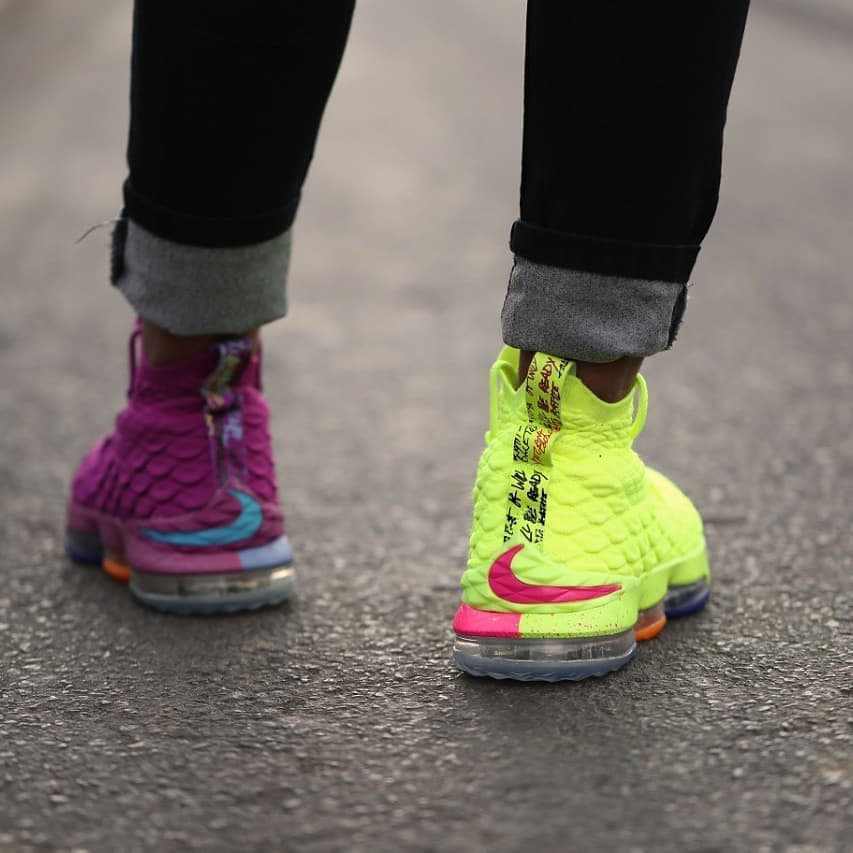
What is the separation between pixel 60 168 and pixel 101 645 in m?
3.83

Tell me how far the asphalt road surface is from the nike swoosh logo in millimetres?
107

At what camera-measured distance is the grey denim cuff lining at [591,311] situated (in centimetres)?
158

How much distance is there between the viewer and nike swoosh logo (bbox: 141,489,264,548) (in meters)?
1.98

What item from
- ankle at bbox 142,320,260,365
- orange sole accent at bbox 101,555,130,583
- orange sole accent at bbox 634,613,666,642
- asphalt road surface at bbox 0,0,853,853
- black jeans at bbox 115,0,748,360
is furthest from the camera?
orange sole accent at bbox 101,555,130,583

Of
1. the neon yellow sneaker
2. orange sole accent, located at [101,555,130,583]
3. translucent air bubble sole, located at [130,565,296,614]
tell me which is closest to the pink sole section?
the neon yellow sneaker

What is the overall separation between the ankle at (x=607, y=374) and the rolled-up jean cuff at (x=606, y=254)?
11cm

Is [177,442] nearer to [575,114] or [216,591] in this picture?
[216,591]

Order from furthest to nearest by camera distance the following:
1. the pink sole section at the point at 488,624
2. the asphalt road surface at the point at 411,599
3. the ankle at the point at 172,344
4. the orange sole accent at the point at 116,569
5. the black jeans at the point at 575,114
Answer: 1. the orange sole accent at the point at 116,569
2. the ankle at the point at 172,344
3. the pink sole section at the point at 488,624
4. the black jeans at the point at 575,114
5. the asphalt road surface at the point at 411,599

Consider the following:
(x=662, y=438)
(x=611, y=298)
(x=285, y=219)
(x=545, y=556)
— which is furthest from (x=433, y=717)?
(x=662, y=438)

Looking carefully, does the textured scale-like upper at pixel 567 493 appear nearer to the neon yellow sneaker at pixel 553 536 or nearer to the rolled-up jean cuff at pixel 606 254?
the neon yellow sneaker at pixel 553 536

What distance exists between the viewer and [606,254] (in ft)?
5.13

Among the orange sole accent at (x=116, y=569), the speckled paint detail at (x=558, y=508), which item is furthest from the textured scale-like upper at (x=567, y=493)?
the orange sole accent at (x=116, y=569)

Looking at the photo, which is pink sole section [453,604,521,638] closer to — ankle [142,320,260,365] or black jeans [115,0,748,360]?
black jeans [115,0,748,360]

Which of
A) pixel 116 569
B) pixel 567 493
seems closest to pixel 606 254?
pixel 567 493
